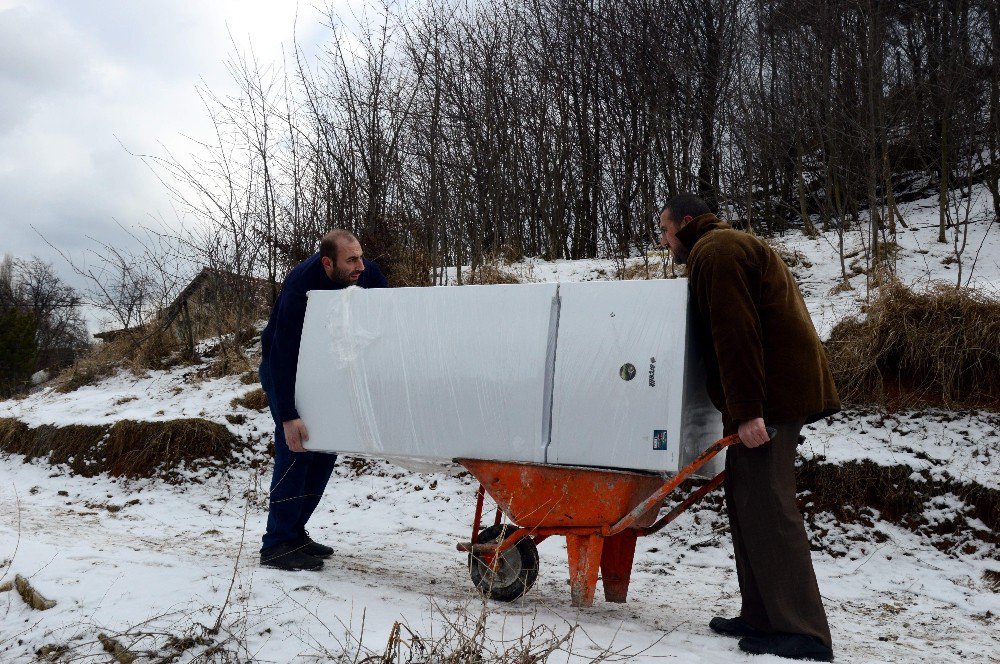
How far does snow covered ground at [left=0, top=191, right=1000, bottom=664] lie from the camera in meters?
2.81

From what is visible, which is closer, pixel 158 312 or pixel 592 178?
pixel 158 312

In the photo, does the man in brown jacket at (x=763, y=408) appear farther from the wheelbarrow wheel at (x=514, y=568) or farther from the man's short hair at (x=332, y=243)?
the man's short hair at (x=332, y=243)

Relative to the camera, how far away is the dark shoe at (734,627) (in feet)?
10.1

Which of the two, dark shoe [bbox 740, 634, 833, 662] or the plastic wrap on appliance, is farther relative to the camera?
the plastic wrap on appliance

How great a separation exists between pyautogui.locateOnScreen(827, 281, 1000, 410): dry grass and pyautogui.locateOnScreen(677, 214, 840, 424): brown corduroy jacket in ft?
9.66

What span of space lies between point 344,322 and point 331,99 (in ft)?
23.5

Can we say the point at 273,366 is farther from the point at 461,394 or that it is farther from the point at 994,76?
the point at 994,76

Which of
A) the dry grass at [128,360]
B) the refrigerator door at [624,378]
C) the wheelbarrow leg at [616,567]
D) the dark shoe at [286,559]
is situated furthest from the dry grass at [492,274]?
the refrigerator door at [624,378]

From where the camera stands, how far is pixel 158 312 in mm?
10500

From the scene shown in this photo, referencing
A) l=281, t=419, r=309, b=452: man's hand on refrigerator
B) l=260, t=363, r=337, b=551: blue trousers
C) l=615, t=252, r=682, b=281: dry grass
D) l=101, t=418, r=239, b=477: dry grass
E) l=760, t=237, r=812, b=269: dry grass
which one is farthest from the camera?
l=760, t=237, r=812, b=269: dry grass

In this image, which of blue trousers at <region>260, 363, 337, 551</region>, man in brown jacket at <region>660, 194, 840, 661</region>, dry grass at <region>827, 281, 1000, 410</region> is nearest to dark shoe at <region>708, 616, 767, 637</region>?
man in brown jacket at <region>660, 194, 840, 661</region>

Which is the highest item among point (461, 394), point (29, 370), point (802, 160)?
point (802, 160)

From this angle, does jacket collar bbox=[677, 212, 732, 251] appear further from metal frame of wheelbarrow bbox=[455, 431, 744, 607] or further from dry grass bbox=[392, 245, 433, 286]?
dry grass bbox=[392, 245, 433, 286]

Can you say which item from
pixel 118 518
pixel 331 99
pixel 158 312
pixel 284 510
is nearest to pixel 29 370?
pixel 158 312
